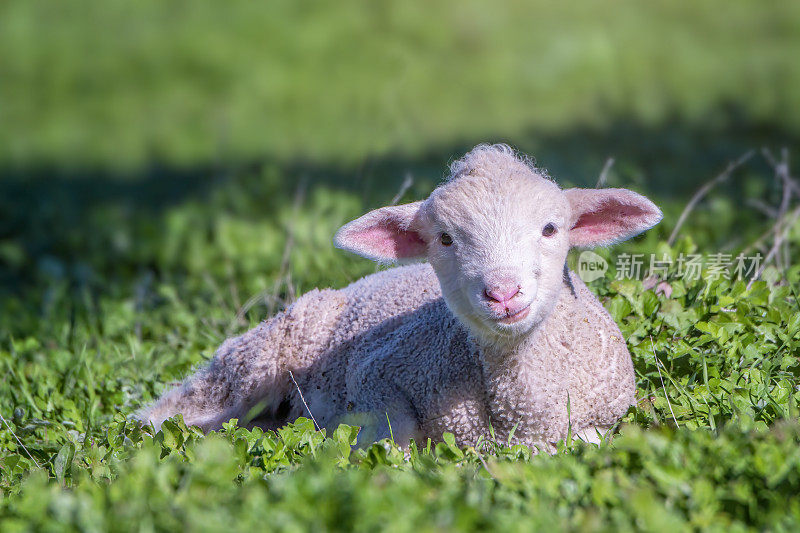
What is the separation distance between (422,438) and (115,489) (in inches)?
55.9

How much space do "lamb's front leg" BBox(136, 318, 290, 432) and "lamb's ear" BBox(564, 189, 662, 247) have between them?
4.88ft

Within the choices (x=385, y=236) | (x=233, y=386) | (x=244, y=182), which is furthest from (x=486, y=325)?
(x=244, y=182)

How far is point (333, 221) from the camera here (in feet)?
22.7

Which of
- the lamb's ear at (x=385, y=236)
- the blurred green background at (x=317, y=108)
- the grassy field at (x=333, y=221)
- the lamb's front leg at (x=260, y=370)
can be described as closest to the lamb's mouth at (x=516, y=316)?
the grassy field at (x=333, y=221)

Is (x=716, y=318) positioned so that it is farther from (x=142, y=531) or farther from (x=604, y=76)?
(x=604, y=76)

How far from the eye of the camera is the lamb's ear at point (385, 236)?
3.82 meters

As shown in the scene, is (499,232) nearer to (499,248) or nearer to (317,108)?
(499,248)

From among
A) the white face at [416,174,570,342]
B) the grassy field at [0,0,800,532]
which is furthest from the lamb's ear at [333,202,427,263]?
the grassy field at [0,0,800,532]

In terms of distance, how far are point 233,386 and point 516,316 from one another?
1.68 m

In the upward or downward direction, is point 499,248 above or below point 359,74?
above

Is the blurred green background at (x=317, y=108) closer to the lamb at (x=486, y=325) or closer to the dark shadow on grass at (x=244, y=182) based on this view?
the dark shadow on grass at (x=244, y=182)

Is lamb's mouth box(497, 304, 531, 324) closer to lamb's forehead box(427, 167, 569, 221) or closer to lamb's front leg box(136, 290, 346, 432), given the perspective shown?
lamb's forehead box(427, 167, 569, 221)

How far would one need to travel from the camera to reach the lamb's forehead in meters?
3.57

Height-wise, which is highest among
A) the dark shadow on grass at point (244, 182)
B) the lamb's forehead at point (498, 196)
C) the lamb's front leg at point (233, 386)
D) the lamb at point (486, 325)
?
the lamb's forehead at point (498, 196)
